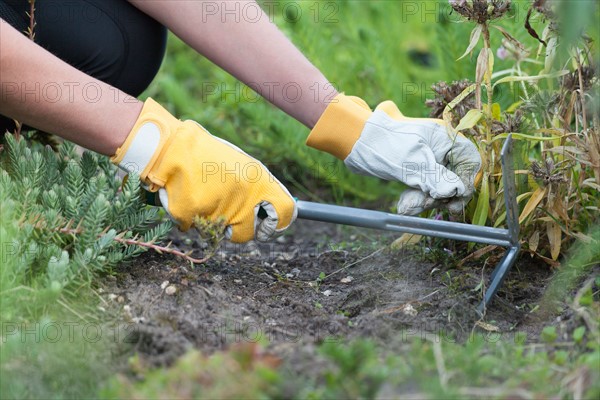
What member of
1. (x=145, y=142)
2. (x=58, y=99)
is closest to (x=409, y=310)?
(x=145, y=142)

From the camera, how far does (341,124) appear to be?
1.70 meters

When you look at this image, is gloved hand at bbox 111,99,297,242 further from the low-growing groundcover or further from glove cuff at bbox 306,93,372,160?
glove cuff at bbox 306,93,372,160

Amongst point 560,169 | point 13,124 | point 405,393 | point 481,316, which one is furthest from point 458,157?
point 13,124

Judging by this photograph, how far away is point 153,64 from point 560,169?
115 centimetres

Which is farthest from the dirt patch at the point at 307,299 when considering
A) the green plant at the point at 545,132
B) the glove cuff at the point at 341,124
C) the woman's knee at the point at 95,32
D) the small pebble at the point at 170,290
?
the woman's knee at the point at 95,32

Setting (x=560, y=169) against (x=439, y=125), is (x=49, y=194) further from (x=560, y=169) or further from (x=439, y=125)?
(x=560, y=169)

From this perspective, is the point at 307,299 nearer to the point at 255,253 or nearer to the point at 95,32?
the point at 255,253

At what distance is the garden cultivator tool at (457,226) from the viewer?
59.5 inches

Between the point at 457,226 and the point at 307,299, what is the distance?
358mm

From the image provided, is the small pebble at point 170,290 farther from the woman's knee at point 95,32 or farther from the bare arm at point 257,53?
the woman's knee at point 95,32

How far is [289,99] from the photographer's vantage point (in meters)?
1.77

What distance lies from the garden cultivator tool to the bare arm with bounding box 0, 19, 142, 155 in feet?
1.36

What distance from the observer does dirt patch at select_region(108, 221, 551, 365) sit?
135 cm

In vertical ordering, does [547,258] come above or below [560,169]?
below
